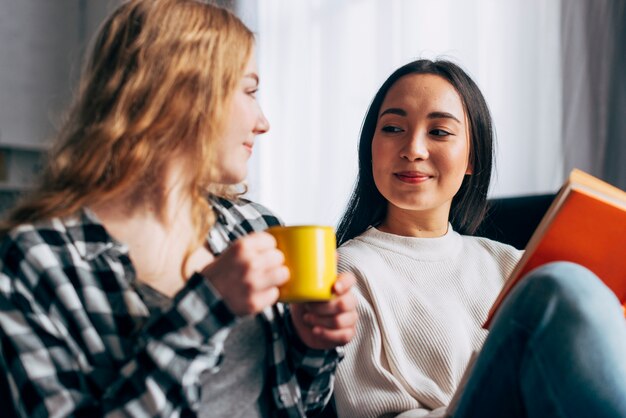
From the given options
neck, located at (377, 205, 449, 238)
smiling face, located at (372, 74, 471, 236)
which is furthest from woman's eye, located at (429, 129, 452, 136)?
neck, located at (377, 205, 449, 238)

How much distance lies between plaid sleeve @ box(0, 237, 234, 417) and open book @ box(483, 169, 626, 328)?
17.5 inches

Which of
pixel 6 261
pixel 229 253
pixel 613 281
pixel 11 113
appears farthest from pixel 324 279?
pixel 11 113

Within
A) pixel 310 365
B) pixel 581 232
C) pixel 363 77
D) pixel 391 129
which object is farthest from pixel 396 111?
pixel 363 77

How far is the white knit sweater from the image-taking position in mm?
1126

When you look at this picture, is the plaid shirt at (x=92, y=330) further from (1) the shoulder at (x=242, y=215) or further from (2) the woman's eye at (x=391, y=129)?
(2) the woman's eye at (x=391, y=129)

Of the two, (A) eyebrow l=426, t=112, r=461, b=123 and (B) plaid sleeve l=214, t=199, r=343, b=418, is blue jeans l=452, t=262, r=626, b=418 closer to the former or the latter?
(B) plaid sleeve l=214, t=199, r=343, b=418

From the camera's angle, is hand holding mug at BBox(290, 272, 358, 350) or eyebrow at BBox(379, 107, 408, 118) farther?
eyebrow at BBox(379, 107, 408, 118)

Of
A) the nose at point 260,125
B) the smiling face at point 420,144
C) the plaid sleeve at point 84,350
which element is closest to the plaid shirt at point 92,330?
the plaid sleeve at point 84,350

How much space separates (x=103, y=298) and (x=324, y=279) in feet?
0.84

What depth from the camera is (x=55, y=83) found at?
431 cm

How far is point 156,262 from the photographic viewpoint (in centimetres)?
89

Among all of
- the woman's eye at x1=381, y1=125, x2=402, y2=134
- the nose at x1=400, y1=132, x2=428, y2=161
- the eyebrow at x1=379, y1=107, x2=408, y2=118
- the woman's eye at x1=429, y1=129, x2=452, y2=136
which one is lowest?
the nose at x1=400, y1=132, x2=428, y2=161

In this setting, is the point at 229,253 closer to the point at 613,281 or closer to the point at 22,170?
the point at 613,281

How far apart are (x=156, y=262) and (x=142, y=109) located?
A: 0.19 m
